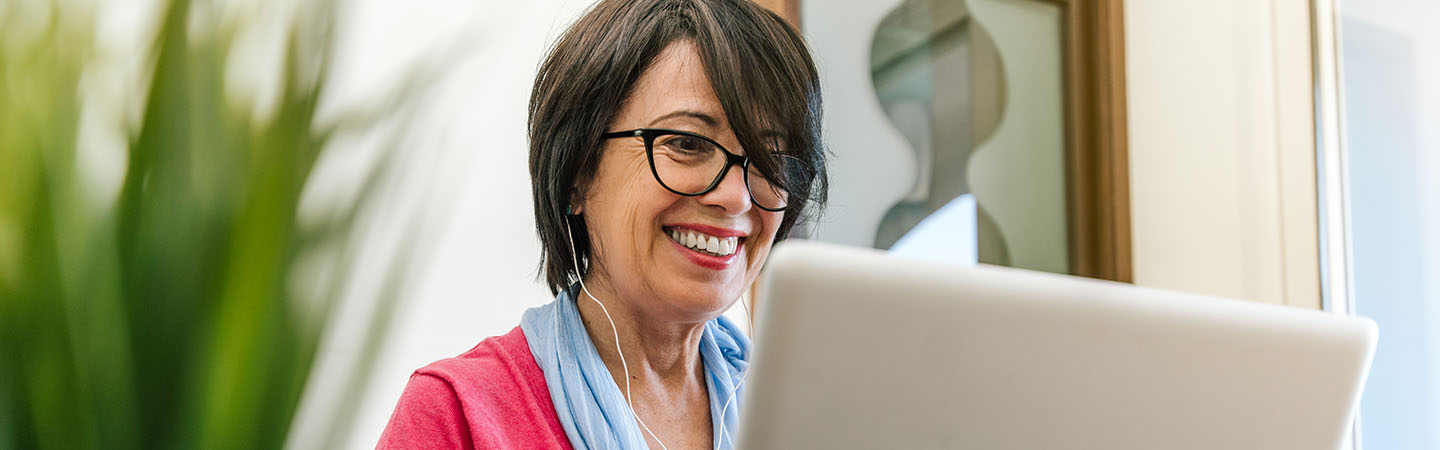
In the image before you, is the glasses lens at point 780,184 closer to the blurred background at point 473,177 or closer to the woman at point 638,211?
the woman at point 638,211

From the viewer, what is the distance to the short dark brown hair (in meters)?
1.16

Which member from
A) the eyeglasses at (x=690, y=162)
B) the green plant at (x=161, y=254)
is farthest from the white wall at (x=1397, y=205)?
the green plant at (x=161, y=254)

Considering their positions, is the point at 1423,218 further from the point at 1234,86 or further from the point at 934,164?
the point at 934,164

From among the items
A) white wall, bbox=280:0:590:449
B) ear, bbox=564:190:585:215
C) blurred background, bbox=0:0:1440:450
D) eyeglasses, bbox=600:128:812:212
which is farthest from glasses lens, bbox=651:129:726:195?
white wall, bbox=280:0:590:449

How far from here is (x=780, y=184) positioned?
3.84 feet

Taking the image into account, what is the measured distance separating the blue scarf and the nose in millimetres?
215

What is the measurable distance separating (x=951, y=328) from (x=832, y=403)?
7 cm

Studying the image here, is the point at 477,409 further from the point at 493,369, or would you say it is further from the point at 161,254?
the point at 161,254

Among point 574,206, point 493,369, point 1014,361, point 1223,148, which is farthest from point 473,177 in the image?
point 1223,148

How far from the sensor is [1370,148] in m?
1.90

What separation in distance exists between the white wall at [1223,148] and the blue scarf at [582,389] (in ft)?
4.27

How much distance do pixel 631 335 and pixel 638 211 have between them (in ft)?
0.60

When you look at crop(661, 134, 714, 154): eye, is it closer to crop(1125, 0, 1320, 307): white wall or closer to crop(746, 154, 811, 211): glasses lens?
crop(746, 154, 811, 211): glasses lens

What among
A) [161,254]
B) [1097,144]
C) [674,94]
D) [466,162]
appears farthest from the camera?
[1097,144]
